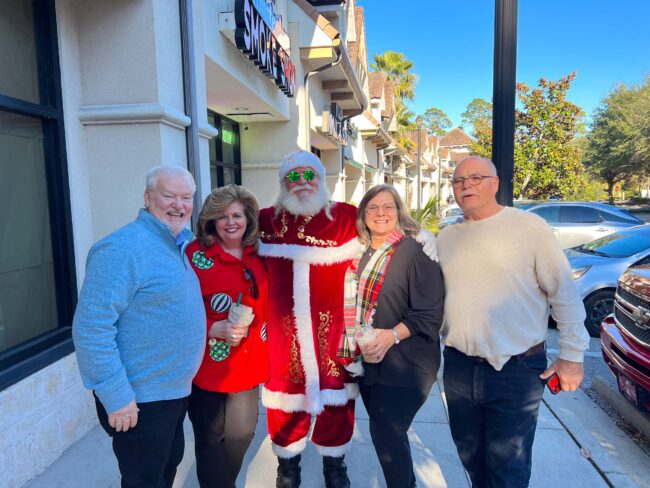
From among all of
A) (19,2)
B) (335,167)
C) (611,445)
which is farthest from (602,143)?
(19,2)

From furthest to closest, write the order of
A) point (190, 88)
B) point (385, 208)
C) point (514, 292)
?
point (190, 88), point (385, 208), point (514, 292)

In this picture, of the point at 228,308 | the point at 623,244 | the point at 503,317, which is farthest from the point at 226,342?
the point at 623,244

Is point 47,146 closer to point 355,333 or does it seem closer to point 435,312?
point 355,333

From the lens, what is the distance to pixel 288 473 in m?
2.49

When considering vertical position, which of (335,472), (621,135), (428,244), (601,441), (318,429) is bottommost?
(601,441)

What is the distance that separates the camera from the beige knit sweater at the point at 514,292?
73.8 inches

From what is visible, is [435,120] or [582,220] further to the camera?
[435,120]

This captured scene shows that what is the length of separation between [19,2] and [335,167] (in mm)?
10661

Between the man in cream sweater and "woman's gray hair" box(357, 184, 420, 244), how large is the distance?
0.73ft

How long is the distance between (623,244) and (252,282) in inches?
238

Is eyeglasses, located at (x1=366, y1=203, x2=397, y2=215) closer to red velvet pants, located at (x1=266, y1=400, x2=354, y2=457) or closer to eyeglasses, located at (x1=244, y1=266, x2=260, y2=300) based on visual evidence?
eyeglasses, located at (x1=244, y1=266, x2=260, y2=300)

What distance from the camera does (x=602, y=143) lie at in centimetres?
3278

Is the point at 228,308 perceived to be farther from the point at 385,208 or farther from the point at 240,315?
the point at 385,208

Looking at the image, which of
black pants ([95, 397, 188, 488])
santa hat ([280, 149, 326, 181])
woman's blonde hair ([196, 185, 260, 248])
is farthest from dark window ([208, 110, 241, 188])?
black pants ([95, 397, 188, 488])
